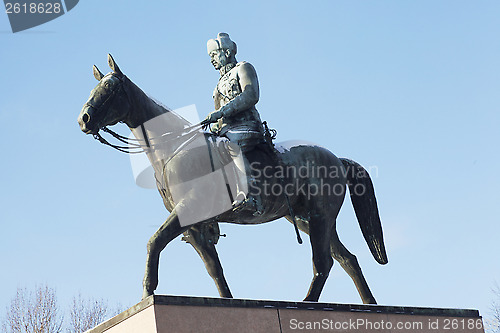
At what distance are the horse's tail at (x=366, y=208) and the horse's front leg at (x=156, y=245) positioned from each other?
2.76 meters

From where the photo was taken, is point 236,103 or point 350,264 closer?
point 236,103

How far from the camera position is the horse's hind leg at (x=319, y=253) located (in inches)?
359

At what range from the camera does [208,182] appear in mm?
8578

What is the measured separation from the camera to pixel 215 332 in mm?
7574

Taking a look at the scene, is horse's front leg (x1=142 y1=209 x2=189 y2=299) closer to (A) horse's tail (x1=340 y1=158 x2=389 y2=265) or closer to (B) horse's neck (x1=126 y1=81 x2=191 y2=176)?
(B) horse's neck (x1=126 y1=81 x2=191 y2=176)

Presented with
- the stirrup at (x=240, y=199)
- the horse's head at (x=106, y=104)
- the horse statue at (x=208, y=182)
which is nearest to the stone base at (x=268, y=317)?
the horse statue at (x=208, y=182)

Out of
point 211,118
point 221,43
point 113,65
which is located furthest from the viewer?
point 221,43

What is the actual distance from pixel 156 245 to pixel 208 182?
0.97 m

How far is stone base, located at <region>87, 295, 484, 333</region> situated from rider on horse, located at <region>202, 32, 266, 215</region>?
1.25m

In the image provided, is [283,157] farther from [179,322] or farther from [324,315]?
[179,322]

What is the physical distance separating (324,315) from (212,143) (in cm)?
215

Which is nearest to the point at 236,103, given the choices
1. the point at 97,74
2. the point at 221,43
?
the point at 221,43

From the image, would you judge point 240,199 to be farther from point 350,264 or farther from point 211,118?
point 350,264

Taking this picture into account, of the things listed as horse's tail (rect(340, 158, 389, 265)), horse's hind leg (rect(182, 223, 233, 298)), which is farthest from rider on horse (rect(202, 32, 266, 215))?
horse's tail (rect(340, 158, 389, 265))
